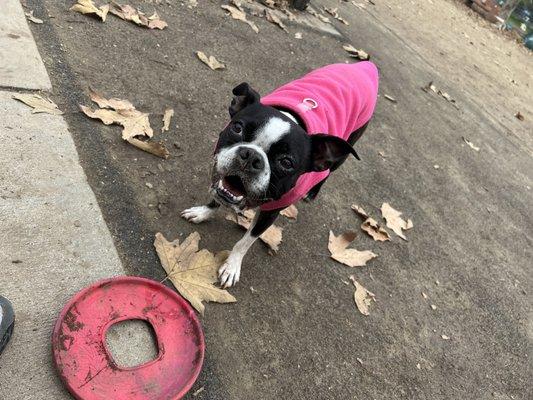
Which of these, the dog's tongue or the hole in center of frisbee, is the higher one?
the dog's tongue

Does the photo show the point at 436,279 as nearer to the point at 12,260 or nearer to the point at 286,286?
the point at 286,286

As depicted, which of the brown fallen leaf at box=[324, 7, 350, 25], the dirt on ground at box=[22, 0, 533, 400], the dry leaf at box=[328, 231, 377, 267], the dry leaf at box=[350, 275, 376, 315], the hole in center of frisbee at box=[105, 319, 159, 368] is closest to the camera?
the hole in center of frisbee at box=[105, 319, 159, 368]

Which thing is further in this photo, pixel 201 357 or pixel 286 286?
pixel 286 286

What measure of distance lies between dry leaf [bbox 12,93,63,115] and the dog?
3.82 ft

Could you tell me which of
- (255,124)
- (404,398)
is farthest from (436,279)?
(255,124)

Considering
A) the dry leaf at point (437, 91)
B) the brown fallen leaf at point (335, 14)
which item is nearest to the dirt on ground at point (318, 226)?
the dry leaf at point (437, 91)

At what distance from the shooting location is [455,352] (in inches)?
132

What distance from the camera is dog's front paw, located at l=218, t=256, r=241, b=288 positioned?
283 cm

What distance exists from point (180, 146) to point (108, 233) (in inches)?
44.2

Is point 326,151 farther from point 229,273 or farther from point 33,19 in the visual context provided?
point 33,19

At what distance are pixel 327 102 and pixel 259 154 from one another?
98cm

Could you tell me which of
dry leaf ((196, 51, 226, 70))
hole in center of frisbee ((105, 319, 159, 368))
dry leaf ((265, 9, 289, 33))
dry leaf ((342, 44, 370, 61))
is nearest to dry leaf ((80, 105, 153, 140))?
dry leaf ((196, 51, 226, 70))

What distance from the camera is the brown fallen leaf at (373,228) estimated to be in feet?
12.8

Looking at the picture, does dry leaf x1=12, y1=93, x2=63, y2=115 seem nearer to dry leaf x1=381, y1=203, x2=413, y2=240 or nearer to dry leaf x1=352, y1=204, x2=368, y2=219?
dry leaf x1=352, y1=204, x2=368, y2=219
